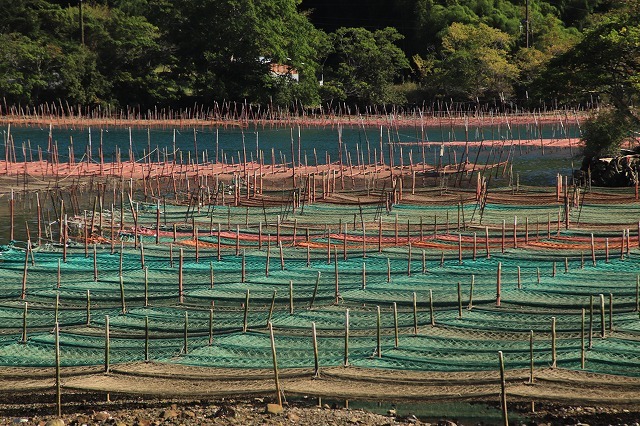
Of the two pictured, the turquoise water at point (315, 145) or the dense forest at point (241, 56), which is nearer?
the turquoise water at point (315, 145)

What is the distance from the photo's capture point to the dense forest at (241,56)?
5166 cm

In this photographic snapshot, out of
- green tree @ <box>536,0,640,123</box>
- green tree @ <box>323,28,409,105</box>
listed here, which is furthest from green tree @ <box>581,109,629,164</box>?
green tree @ <box>323,28,409,105</box>

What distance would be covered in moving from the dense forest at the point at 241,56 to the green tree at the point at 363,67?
0.06 metres

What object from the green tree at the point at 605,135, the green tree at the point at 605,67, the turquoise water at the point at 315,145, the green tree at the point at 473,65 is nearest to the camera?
the green tree at the point at 605,67

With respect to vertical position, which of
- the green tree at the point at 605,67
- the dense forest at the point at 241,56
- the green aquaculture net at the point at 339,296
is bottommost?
the green aquaculture net at the point at 339,296

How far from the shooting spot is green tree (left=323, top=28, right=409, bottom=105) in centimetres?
5666

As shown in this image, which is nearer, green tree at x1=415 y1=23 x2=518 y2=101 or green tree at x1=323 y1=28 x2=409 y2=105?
green tree at x1=415 y1=23 x2=518 y2=101

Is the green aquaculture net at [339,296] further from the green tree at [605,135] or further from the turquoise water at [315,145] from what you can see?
the turquoise water at [315,145]

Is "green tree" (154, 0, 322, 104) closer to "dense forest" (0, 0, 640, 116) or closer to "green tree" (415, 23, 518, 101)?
"dense forest" (0, 0, 640, 116)

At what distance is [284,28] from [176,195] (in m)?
29.3

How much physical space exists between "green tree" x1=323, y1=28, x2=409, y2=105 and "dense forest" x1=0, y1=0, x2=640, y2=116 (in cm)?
6

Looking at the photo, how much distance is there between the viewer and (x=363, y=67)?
57375mm

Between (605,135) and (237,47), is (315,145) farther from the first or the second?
(605,135)

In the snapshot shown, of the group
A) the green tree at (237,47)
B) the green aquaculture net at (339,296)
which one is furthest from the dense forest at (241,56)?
the green aquaculture net at (339,296)
